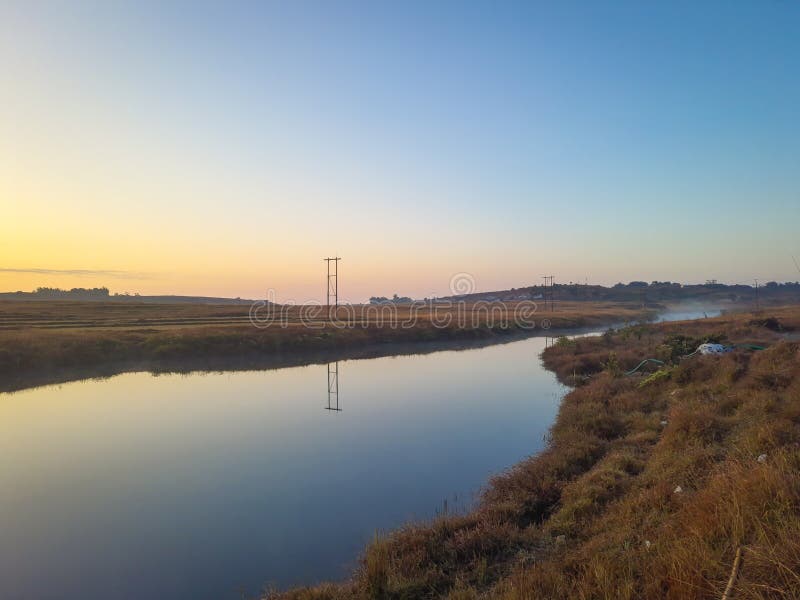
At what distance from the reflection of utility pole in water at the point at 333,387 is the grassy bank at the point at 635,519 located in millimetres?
9968

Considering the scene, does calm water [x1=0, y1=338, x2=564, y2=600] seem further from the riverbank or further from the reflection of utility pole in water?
the riverbank

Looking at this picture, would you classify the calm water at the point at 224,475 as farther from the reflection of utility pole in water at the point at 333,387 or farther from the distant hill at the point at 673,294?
the distant hill at the point at 673,294

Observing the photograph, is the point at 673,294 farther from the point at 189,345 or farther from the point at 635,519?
the point at 635,519

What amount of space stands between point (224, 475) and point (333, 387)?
12861 mm

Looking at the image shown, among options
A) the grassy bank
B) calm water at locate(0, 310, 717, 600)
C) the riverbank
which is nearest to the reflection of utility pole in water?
calm water at locate(0, 310, 717, 600)

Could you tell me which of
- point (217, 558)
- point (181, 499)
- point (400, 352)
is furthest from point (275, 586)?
point (400, 352)

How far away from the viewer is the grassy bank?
3.98m

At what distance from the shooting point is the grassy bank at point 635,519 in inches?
157

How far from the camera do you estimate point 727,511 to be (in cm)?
456

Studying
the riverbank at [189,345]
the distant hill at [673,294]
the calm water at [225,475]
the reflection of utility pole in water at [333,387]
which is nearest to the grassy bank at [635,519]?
the calm water at [225,475]

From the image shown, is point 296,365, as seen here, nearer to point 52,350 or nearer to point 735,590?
point 52,350

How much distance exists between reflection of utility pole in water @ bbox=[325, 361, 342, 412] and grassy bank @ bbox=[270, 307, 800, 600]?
9.97 metres

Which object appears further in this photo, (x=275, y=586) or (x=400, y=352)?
(x=400, y=352)

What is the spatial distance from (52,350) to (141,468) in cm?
2152
